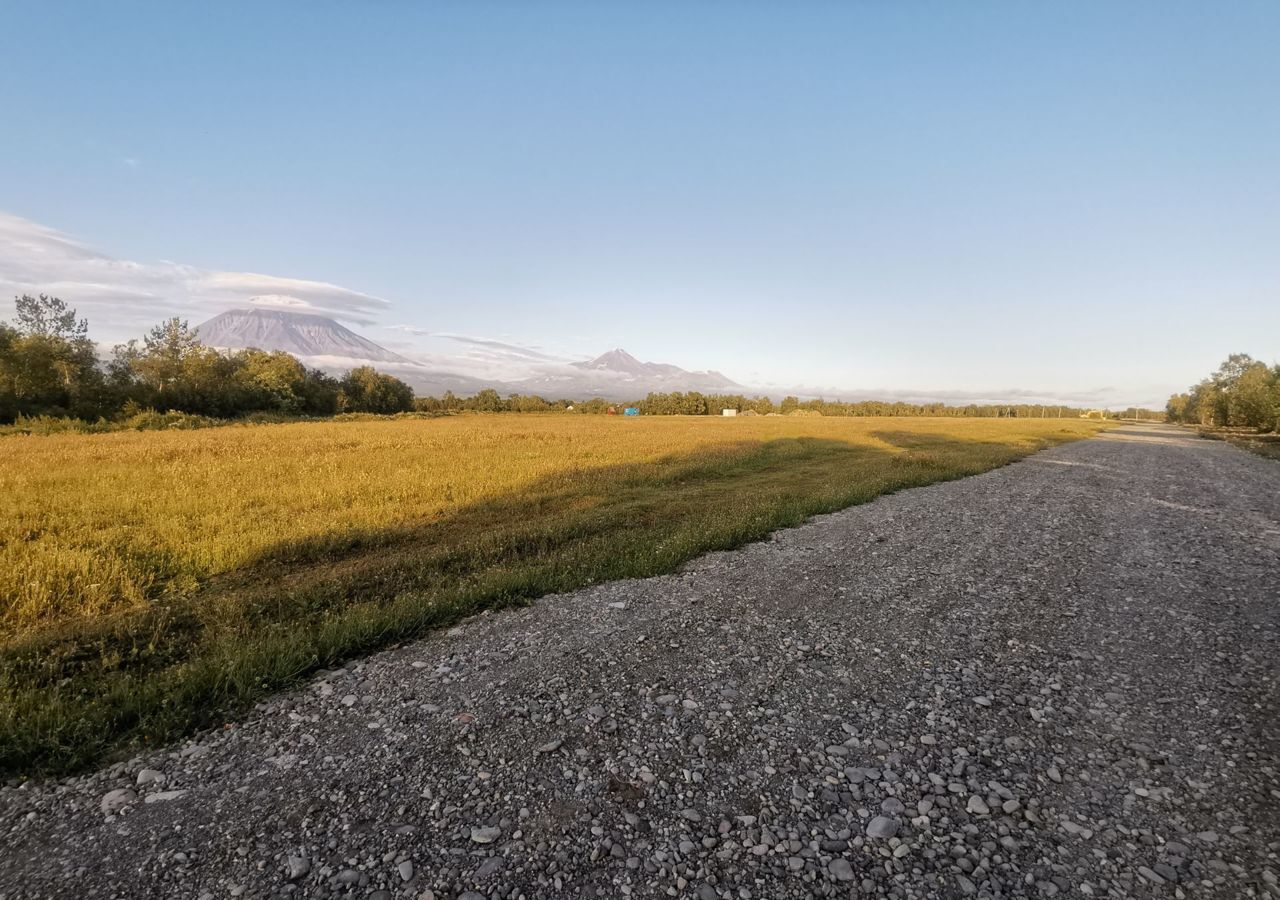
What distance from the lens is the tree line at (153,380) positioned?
57.1m

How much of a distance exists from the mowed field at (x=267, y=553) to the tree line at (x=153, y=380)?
45139 mm

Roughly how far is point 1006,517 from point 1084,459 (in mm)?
26932

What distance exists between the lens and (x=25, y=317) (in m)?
63.7

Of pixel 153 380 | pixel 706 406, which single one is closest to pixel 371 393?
pixel 153 380

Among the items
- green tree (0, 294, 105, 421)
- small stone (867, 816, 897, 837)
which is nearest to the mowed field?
small stone (867, 816, 897, 837)

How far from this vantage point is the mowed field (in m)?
6.26

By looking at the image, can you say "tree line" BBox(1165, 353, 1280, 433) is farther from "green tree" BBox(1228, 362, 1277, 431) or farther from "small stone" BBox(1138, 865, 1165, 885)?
"small stone" BBox(1138, 865, 1165, 885)

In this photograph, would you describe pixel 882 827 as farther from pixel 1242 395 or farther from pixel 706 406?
pixel 706 406

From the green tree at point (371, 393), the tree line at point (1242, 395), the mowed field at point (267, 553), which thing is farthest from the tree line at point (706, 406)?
the mowed field at point (267, 553)

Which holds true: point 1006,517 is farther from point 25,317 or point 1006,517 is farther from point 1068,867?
point 25,317

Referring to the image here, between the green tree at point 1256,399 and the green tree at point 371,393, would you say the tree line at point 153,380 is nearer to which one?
the green tree at point 371,393

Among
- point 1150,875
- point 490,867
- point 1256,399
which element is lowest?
point 490,867

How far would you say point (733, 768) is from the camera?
4.98 metres

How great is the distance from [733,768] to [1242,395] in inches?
4616
